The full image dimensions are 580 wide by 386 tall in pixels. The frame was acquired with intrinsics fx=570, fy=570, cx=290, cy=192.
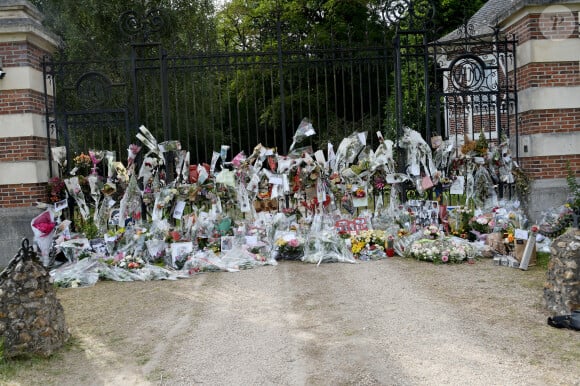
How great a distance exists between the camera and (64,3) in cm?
1927

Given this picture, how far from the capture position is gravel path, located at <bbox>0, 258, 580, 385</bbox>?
4.04 meters

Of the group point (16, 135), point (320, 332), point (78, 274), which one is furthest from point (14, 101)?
point (320, 332)

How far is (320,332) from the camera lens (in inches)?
193

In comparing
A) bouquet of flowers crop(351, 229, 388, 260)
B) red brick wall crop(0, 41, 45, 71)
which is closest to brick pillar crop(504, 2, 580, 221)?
bouquet of flowers crop(351, 229, 388, 260)

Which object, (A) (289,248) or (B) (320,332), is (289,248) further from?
(B) (320,332)

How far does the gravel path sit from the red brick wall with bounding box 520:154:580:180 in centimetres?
212

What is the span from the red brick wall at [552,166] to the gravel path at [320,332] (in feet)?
6.97

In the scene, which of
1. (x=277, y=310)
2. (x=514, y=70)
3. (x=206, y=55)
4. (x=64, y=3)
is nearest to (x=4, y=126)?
(x=206, y=55)

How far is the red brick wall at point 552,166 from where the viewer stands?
864 cm

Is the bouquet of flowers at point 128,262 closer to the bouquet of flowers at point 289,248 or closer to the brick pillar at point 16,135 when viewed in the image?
the brick pillar at point 16,135

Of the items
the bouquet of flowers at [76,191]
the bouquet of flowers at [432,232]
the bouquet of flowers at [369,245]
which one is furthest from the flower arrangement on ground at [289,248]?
the bouquet of flowers at [76,191]

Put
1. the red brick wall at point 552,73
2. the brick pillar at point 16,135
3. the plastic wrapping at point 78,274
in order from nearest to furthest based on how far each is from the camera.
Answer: the plastic wrapping at point 78,274 → the brick pillar at point 16,135 → the red brick wall at point 552,73

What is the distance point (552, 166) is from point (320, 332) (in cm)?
551

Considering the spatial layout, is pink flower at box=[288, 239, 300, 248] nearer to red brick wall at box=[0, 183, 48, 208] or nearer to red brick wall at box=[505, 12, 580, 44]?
red brick wall at box=[0, 183, 48, 208]
